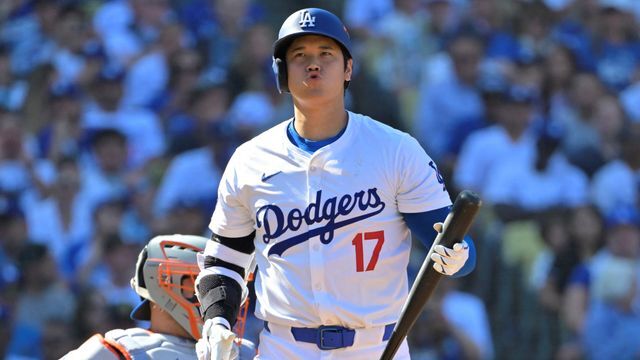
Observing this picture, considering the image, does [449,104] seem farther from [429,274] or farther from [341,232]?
[429,274]

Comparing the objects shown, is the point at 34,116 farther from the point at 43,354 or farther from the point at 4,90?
the point at 43,354

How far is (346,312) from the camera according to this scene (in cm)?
339

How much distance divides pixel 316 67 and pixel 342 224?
0.50m

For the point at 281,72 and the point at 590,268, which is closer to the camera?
the point at 281,72

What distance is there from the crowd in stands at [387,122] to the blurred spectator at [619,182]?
0.05 feet

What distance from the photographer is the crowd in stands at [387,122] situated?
25.8 ft

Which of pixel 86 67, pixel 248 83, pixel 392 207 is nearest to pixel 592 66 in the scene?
pixel 248 83

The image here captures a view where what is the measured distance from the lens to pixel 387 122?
8648 mm

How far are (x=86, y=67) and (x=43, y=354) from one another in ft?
7.48

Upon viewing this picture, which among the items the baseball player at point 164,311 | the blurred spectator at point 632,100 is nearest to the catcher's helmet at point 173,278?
the baseball player at point 164,311

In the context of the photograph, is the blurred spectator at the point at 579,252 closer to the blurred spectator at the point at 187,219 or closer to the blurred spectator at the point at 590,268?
the blurred spectator at the point at 590,268

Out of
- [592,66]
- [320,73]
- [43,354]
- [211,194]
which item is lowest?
[43,354]

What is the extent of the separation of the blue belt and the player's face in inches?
28.5

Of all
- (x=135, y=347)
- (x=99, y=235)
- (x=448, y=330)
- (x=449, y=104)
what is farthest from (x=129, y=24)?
(x=135, y=347)
